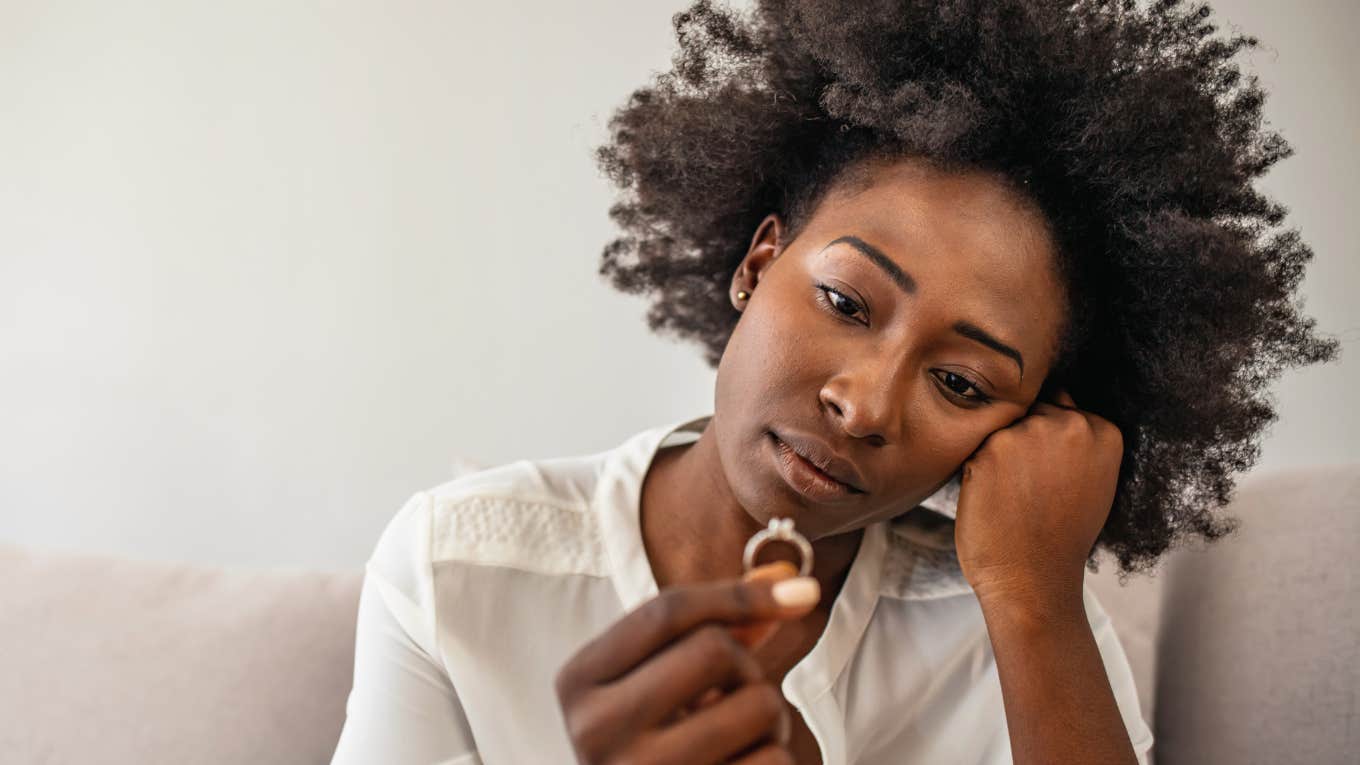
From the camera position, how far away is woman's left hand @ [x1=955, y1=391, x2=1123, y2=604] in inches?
47.7

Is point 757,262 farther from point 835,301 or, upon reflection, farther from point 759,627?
point 759,627

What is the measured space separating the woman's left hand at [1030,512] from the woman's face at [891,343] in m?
0.04

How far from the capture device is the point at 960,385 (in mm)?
1180

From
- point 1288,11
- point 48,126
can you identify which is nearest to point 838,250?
point 1288,11

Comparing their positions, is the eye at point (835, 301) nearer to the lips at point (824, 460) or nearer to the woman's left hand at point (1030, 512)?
the lips at point (824, 460)

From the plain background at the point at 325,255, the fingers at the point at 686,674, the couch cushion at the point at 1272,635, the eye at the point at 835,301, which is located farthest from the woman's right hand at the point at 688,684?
the plain background at the point at 325,255

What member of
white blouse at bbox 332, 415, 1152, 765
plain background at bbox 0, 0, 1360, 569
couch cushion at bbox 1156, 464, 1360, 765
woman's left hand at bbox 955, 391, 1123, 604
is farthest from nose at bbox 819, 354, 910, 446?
plain background at bbox 0, 0, 1360, 569

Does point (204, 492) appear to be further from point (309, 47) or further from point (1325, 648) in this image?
point (1325, 648)

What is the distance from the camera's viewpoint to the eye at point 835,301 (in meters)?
1.14

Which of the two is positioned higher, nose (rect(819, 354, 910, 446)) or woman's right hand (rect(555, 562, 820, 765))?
nose (rect(819, 354, 910, 446))

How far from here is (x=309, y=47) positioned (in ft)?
6.52

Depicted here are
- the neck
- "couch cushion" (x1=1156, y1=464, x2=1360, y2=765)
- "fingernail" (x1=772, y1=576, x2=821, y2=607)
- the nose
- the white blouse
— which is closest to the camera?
"fingernail" (x1=772, y1=576, x2=821, y2=607)

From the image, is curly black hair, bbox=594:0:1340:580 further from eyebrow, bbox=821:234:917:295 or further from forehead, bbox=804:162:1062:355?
eyebrow, bbox=821:234:917:295

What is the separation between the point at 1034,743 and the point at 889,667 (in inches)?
10.9
